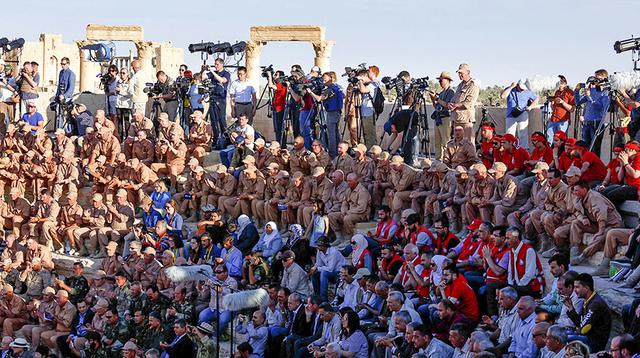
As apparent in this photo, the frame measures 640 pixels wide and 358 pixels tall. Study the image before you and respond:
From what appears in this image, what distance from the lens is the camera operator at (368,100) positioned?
18953mm

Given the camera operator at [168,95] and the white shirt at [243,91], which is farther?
the camera operator at [168,95]

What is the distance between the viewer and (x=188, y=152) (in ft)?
69.7

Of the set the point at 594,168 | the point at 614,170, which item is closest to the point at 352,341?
the point at 614,170

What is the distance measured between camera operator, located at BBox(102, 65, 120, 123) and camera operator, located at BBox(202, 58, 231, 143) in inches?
85.8

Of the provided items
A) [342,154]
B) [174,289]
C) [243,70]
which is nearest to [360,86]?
[342,154]

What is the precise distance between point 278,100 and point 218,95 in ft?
4.08

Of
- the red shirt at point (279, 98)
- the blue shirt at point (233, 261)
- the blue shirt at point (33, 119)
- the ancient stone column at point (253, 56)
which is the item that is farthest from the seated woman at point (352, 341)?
the ancient stone column at point (253, 56)

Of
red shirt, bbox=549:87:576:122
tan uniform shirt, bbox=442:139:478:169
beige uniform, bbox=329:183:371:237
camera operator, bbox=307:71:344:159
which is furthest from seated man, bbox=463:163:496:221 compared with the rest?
camera operator, bbox=307:71:344:159

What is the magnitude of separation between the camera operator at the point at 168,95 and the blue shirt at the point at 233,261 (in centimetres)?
665

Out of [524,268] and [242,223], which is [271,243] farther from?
[524,268]

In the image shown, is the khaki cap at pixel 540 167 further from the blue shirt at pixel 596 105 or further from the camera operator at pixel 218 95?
the camera operator at pixel 218 95

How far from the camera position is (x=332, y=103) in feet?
62.5

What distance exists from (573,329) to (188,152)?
11.5 m

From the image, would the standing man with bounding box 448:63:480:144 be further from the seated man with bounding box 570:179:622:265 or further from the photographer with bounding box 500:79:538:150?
the seated man with bounding box 570:179:622:265
